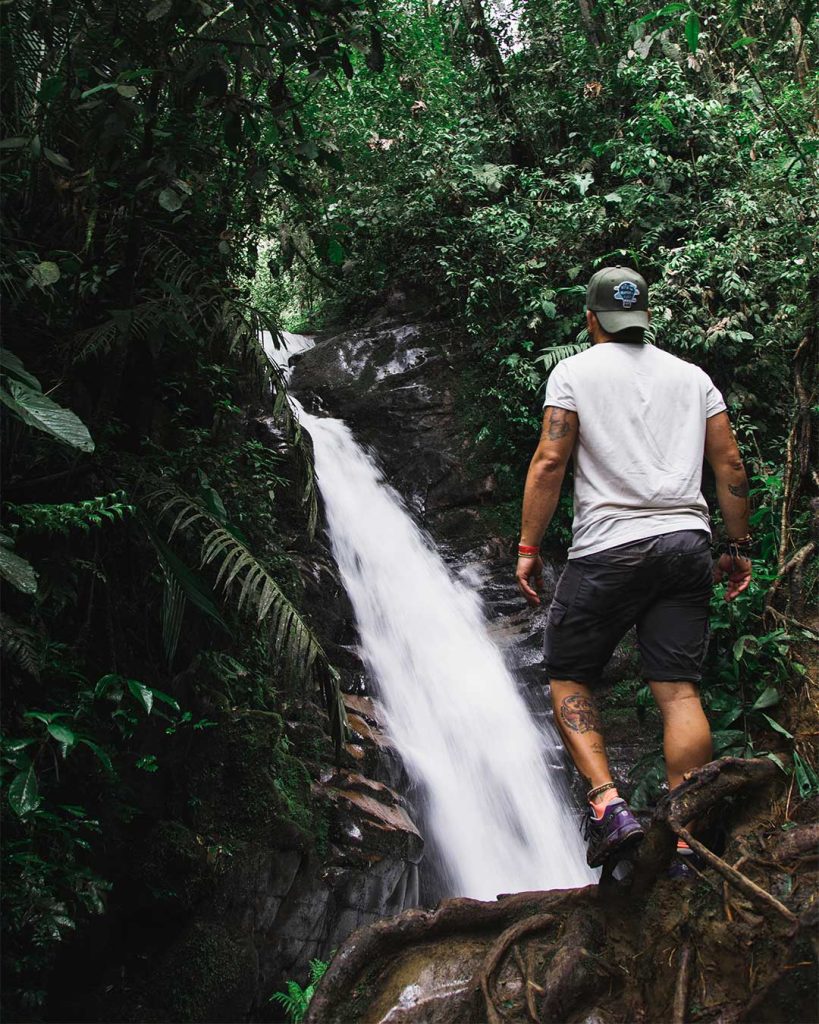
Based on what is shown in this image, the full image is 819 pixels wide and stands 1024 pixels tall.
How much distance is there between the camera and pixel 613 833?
257cm

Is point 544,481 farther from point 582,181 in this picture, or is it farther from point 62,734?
point 582,181

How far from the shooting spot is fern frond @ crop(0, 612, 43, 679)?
2770mm

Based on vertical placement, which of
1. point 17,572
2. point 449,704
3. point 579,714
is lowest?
point 449,704

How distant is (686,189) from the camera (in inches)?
366

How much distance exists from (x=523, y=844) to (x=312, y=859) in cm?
212

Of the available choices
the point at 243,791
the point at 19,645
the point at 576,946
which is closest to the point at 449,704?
the point at 243,791

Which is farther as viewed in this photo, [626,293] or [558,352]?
[558,352]

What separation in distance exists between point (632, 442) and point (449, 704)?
4.23m

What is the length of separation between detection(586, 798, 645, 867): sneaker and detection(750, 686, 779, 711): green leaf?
101 centimetres

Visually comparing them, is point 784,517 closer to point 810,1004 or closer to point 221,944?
point 810,1004

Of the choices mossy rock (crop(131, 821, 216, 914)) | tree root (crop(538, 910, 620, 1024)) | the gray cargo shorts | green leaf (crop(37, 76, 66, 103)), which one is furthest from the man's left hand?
green leaf (crop(37, 76, 66, 103))

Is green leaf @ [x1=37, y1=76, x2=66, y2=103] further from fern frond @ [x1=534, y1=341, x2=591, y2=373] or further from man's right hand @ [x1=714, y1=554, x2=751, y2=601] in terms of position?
fern frond @ [x1=534, y1=341, x2=591, y2=373]

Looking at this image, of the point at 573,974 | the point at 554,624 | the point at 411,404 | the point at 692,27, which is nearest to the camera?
the point at 573,974

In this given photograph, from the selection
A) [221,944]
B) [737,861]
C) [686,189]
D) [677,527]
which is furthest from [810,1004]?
[686,189]
